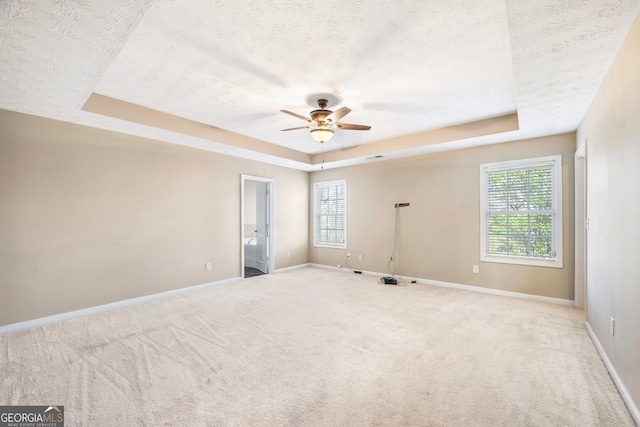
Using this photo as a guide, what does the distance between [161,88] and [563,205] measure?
551cm

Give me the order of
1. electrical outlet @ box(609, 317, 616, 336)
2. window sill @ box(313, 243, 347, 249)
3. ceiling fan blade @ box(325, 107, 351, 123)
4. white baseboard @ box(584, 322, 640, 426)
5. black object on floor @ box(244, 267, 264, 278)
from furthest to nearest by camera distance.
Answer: window sill @ box(313, 243, 347, 249) < black object on floor @ box(244, 267, 264, 278) < ceiling fan blade @ box(325, 107, 351, 123) < electrical outlet @ box(609, 317, 616, 336) < white baseboard @ box(584, 322, 640, 426)

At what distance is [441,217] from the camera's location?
5.11 meters

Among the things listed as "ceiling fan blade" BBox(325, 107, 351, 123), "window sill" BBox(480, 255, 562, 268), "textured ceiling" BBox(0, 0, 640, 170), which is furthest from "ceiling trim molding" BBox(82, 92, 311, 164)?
"window sill" BBox(480, 255, 562, 268)

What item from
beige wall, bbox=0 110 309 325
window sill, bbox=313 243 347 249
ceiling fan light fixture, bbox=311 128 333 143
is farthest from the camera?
window sill, bbox=313 243 347 249

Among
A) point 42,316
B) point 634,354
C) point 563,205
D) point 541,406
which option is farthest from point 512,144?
point 42,316

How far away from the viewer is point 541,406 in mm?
1855

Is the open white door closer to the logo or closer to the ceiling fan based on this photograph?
the ceiling fan

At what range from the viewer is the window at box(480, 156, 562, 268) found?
411 centimetres

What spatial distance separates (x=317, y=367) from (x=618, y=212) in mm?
2622

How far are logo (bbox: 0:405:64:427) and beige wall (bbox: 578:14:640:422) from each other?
142 inches

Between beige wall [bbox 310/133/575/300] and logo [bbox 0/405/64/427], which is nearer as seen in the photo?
logo [bbox 0/405/64/427]

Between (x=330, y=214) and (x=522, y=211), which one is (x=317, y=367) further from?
(x=330, y=214)

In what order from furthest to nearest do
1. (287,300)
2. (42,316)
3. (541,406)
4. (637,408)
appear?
1. (287,300)
2. (42,316)
3. (541,406)
4. (637,408)

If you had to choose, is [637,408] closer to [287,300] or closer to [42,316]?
[287,300]
